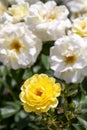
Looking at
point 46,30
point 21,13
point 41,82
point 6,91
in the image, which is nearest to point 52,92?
point 41,82

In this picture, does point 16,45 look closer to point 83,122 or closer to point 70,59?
point 70,59

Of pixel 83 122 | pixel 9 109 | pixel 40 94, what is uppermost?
pixel 40 94

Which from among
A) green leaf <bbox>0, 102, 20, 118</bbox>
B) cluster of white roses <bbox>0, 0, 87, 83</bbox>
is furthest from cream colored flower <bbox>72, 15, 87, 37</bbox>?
green leaf <bbox>0, 102, 20, 118</bbox>

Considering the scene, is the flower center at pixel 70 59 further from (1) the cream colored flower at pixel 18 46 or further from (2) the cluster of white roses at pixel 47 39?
(1) the cream colored flower at pixel 18 46

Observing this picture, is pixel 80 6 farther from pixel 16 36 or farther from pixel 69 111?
pixel 69 111

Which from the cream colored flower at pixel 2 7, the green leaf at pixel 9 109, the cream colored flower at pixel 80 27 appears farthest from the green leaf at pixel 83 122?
the cream colored flower at pixel 2 7

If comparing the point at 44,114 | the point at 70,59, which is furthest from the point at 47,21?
the point at 44,114

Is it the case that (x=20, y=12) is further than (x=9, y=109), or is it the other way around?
(x=9, y=109)
